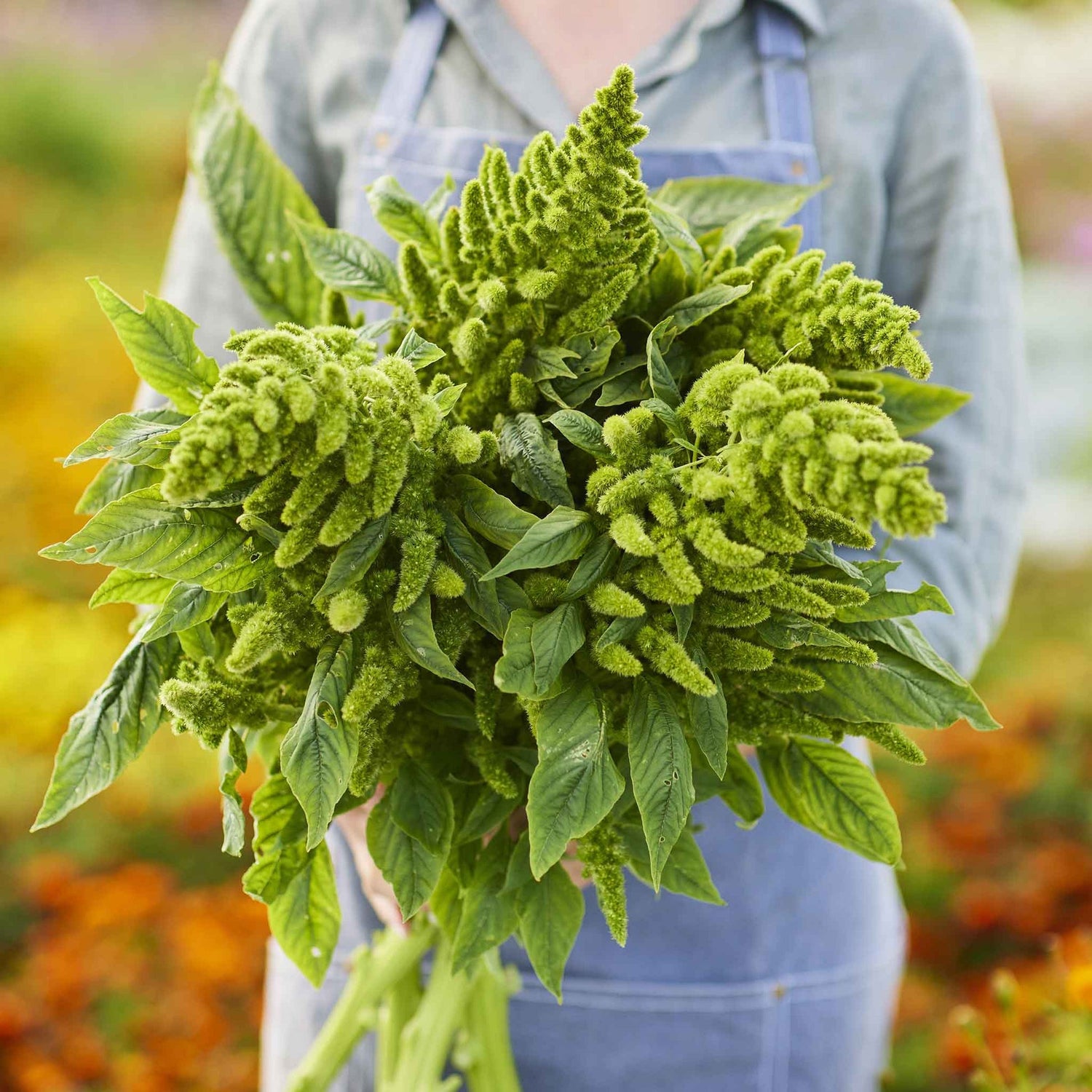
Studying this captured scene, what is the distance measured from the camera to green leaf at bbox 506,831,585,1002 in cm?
40

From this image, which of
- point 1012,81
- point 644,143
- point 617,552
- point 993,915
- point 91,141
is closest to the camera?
point 617,552

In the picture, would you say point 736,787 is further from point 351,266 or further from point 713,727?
point 351,266

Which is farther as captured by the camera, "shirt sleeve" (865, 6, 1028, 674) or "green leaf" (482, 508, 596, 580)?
"shirt sleeve" (865, 6, 1028, 674)

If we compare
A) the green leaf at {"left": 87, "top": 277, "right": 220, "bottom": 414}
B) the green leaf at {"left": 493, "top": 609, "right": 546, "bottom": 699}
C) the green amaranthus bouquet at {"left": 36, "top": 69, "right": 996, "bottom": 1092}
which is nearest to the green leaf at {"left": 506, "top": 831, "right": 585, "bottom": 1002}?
the green amaranthus bouquet at {"left": 36, "top": 69, "right": 996, "bottom": 1092}

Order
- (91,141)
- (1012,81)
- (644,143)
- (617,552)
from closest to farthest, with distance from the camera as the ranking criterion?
(617,552), (644,143), (91,141), (1012,81)

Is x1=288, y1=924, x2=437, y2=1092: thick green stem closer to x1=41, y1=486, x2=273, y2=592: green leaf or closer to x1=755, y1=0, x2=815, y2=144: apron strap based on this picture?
x1=41, y1=486, x2=273, y2=592: green leaf

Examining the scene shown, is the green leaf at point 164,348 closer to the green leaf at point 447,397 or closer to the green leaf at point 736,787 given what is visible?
the green leaf at point 447,397

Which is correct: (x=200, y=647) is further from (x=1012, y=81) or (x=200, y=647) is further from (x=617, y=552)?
(x=1012, y=81)

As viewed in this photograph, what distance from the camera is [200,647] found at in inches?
14.2

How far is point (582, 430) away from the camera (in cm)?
33

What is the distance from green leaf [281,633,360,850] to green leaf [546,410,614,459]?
0.34 feet

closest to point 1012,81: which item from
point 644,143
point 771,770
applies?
point 644,143

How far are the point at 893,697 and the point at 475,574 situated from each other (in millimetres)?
154

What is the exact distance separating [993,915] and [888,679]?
122 cm
